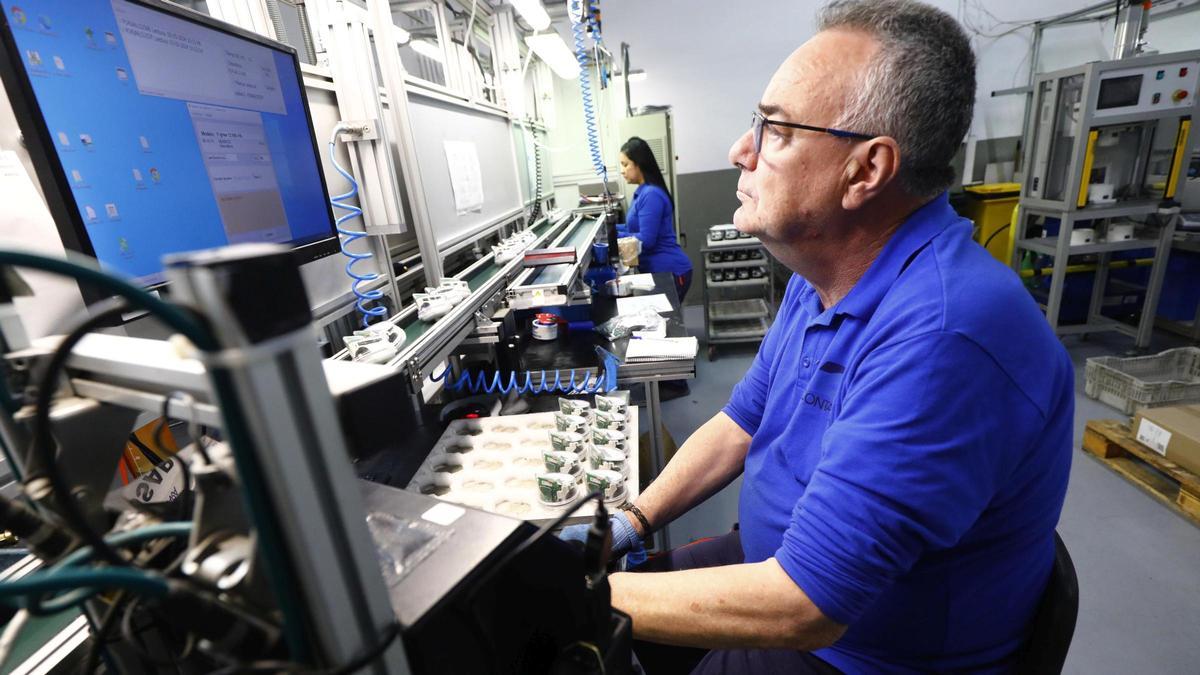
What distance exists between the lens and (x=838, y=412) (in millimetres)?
895

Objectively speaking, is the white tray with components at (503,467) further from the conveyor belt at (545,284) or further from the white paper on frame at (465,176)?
the white paper on frame at (465,176)

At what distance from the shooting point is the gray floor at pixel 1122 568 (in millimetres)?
1578

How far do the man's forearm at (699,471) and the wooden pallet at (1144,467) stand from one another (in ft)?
6.71

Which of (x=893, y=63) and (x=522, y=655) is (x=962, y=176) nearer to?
(x=893, y=63)

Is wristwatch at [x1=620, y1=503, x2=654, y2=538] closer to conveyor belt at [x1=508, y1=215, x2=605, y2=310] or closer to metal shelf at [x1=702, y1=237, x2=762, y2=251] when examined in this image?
conveyor belt at [x1=508, y1=215, x2=605, y2=310]


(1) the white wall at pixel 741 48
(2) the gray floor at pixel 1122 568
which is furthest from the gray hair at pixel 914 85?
(1) the white wall at pixel 741 48

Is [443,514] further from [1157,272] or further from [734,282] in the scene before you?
[1157,272]

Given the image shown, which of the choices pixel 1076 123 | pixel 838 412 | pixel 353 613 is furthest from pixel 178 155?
pixel 1076 123

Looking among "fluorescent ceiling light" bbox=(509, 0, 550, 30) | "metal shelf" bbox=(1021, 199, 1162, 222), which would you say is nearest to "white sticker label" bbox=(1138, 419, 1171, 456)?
"metal shelf" bbox=(1021, 199, 1162, 222)

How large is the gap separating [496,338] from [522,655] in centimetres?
115

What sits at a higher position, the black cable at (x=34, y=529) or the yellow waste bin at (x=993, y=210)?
the black cable at (x=34, y=529)

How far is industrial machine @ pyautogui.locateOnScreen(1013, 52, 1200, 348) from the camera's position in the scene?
3004 millimetres

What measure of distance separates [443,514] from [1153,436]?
2.98m

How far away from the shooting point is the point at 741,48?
5.08m
